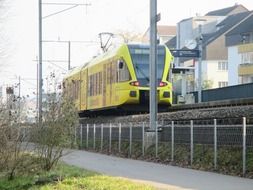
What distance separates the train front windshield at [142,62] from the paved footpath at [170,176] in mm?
8368

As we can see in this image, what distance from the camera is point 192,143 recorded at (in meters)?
19.7

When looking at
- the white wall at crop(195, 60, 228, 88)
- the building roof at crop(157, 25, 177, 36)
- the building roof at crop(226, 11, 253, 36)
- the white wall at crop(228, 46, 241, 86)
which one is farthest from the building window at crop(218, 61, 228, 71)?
the building roof at crop(157, 25, 177, 36)

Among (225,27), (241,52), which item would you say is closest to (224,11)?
(225,27)

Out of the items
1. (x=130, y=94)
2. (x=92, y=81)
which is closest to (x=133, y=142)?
(x=130, y=94)

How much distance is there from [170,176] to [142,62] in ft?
46.5

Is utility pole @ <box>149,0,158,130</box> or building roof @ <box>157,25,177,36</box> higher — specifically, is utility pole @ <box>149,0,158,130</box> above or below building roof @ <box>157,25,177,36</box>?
below

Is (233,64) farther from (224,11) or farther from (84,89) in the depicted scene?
(84,89)

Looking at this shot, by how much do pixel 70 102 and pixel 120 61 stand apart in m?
12.1

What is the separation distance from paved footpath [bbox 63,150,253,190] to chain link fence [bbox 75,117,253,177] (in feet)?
2.19

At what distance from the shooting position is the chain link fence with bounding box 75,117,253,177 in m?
17.0

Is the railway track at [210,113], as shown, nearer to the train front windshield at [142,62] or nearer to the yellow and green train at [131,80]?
the yellow and green train at [131,80]

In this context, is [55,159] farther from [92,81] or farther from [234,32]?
[234,32]

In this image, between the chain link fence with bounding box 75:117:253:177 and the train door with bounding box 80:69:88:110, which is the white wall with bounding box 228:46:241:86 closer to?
the train door with bounding box 80:69:88:110

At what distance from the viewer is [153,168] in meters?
19.0
